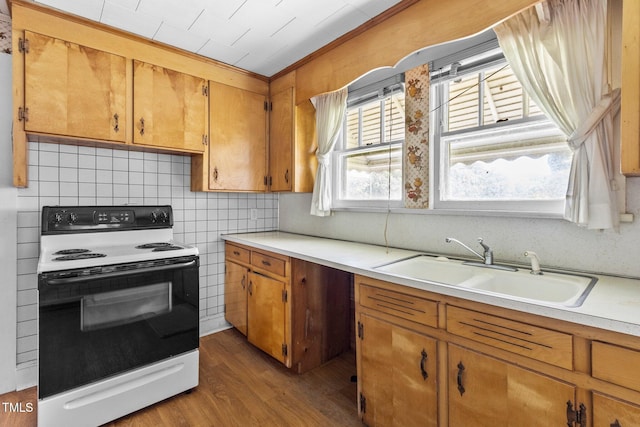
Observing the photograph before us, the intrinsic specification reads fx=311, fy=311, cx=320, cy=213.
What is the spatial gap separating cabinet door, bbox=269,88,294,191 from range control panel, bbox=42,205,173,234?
0.97m

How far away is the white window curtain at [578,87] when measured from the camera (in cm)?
135

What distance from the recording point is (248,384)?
2129 mm

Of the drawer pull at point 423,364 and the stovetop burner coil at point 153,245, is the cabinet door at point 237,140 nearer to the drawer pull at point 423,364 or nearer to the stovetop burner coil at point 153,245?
the stovetop burner coil at point 153,245

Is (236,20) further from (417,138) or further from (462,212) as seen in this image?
(462,212)

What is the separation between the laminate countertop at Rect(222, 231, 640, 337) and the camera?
3.12 ft

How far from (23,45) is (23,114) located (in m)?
0.41

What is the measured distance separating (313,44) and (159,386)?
257 cm

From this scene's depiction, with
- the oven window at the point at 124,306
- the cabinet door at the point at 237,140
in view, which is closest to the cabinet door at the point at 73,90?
the cabinet door at the point at 237,140

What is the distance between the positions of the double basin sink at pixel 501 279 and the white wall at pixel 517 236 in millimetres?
117

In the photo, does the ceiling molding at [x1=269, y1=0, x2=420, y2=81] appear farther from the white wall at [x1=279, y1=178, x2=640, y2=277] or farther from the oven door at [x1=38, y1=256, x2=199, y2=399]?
the oven door at [x1=38, y1=256, x2=199, y2=399]

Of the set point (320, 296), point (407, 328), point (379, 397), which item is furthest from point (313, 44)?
point (379, 397)

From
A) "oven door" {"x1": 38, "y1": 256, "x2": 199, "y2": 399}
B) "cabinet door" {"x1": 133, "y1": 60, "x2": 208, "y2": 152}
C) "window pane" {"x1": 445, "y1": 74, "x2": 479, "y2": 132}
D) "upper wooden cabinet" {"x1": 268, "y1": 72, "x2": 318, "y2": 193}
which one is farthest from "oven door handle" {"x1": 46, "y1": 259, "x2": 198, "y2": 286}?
"window pane" {"x1": 445, "y1": 74, "x2": 479, "y2": 132}

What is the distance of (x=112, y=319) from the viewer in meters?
1.78

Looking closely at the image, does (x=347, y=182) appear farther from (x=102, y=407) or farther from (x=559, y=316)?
(x=102, y=407)
